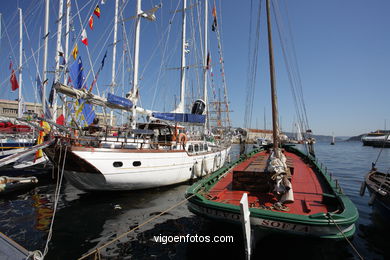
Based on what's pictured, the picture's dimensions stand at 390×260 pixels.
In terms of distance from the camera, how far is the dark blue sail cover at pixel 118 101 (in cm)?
1110

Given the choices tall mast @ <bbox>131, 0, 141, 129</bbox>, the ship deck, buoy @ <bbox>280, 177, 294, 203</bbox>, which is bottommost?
the ship deck

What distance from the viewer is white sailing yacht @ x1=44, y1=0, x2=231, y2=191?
901cm

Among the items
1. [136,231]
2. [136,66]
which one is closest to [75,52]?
[136,66]

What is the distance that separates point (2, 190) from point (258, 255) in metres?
13.4

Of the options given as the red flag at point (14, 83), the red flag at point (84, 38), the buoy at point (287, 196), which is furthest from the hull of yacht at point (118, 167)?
the red flag at point (14, 83)

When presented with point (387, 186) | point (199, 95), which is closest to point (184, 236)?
point (387, 186)

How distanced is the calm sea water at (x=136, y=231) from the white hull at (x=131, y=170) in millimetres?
857

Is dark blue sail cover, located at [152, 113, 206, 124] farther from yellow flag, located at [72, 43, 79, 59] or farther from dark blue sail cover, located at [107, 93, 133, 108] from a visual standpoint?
yellow flag, located at [72, 43, 79, 59]

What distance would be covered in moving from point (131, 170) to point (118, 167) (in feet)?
2.36

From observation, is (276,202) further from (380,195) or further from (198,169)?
(198,169)

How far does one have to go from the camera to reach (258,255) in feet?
17.8

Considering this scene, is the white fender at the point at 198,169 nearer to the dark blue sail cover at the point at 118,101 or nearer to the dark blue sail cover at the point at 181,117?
the dark blue sail cover at the point at 181,117

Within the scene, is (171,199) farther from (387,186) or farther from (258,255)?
(387,186)

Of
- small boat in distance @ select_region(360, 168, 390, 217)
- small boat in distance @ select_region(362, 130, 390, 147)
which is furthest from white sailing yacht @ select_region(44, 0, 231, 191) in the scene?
small boat in distance @ select_region(362, 130, 390, 147)
